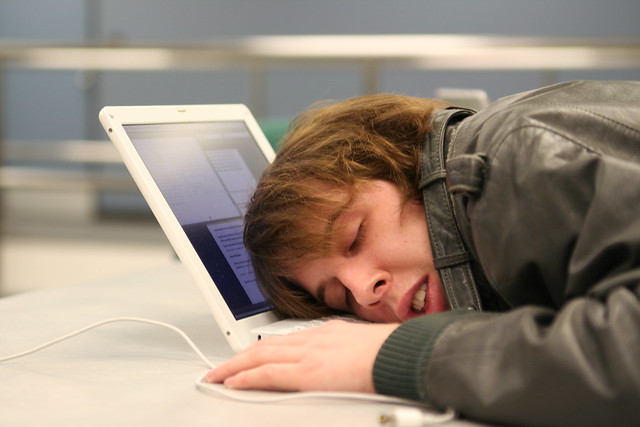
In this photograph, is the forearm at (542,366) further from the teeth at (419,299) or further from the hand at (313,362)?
the teeth at (419,299)

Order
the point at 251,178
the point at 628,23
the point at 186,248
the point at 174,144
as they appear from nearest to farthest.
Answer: the point at 186,248 → the point at 174,144 → the point at 251,178 → the point at 628,23

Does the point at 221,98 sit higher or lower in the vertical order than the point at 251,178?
lower

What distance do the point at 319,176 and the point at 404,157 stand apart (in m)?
0.11

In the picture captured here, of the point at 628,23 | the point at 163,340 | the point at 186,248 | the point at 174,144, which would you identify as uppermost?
the point at 174,144

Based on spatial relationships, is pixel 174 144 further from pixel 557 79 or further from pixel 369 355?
pixel 557 79

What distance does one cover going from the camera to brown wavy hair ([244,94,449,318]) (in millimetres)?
1066

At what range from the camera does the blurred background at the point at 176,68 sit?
8.85 feet

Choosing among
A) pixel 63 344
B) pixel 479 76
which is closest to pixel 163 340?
pixel 63 344

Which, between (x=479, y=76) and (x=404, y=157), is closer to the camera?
(x=404, y=157)

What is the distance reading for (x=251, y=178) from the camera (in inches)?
50.8

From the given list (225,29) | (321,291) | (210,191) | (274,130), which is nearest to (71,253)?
(225,29)

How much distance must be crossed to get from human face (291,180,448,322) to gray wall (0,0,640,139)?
9.22 ft

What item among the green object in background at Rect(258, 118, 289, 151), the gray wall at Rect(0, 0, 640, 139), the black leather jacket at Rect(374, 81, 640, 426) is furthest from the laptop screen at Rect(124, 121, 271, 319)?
the gray wall at Rect(0, 0, 640, 139)

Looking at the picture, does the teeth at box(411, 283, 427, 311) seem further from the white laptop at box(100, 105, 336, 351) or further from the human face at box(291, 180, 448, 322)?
the white laptop at box(100, 105, 336, 351)
